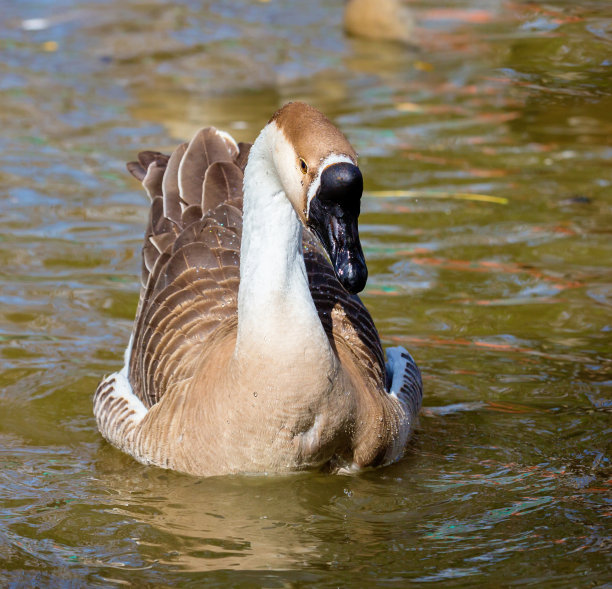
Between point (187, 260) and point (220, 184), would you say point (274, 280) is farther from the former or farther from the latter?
point (220, 184)

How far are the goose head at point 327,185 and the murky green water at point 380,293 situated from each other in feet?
4.76

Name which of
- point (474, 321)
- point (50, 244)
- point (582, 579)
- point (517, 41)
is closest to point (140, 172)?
point (50, 244)

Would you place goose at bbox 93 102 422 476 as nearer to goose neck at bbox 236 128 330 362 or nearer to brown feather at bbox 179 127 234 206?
goose neck at bbox 236 128 330 362

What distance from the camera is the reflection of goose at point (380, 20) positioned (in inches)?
679

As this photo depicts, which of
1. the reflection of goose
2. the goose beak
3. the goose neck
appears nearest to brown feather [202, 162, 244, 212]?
the goose neck

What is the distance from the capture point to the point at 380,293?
8766 millimetres

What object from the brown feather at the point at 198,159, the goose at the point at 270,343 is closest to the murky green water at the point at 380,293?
the goose at the point at 270,343

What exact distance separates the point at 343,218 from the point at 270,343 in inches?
34.0

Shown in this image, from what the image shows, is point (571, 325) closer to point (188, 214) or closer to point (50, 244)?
point (188, 214)

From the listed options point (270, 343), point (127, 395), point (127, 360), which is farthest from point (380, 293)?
point (270, 343)

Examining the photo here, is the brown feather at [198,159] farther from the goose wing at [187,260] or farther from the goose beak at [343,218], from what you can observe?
the goose beak at [343,218]

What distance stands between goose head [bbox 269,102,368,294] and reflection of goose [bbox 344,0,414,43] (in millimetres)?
12386

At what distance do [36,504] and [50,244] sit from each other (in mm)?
4212

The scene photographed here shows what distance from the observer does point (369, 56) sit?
1697cm
